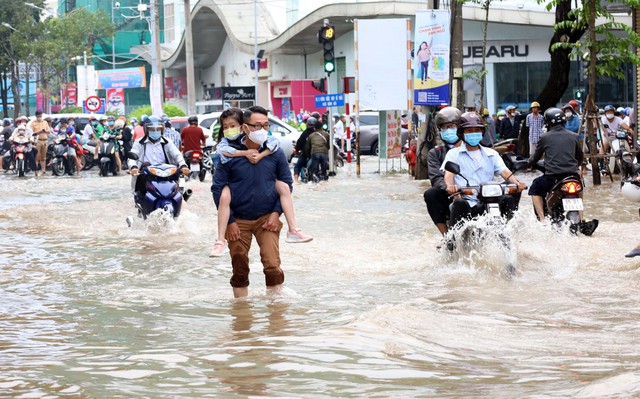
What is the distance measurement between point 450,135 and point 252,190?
2781mm

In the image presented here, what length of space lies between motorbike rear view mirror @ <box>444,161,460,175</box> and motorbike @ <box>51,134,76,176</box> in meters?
24.2

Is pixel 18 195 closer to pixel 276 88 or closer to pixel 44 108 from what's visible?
pixel 276 88

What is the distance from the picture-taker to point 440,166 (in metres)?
11.1

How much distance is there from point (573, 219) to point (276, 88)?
168 feet

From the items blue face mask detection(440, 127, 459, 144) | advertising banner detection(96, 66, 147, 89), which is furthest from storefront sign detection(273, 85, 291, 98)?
blue face mask detection(440, 127, 459, 144)

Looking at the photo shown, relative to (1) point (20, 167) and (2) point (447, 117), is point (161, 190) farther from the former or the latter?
(1) point (20, 167)

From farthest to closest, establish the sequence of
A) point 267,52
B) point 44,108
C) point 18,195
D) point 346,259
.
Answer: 1. point 44,108
2. point 267,52
3. point 18,195
4. point 346,259

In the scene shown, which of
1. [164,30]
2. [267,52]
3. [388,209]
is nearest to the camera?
[388,209]

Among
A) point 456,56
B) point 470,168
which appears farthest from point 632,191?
point 456,56

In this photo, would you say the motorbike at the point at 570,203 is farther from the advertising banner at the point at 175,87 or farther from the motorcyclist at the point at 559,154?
the advertising banner at the point at 175,87

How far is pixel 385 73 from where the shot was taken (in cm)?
2728

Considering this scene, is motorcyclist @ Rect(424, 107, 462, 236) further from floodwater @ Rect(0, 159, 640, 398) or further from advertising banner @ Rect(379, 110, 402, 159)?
advertising banner @ Rect(379, 110, 402, 159)

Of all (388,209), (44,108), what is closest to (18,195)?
(388,209)

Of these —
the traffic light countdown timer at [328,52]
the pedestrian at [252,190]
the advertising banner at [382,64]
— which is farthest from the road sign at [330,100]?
the pedestrian at [252,190]
